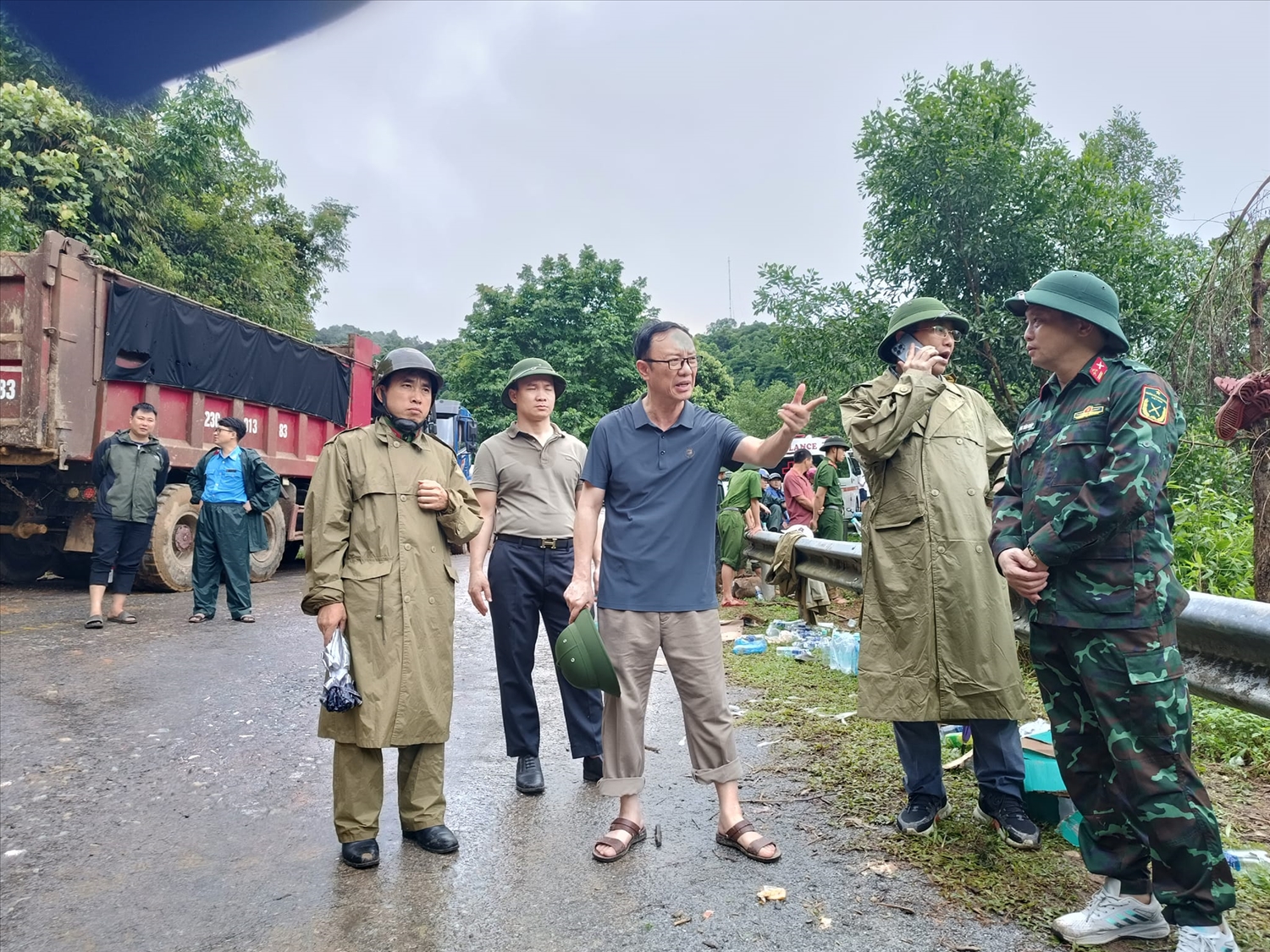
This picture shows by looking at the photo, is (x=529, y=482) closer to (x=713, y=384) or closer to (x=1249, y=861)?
(x=1249, y=861)

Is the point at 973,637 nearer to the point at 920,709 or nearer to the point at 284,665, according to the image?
the point at 920,709

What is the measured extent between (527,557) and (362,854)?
5.17ft

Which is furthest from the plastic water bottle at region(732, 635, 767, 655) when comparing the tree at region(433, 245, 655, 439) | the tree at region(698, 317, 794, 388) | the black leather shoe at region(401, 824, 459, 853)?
the tree at region(698, 317, 794, 388)

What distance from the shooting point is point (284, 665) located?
6.54m

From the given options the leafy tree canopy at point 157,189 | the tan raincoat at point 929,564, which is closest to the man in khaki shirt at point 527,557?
the tan raincoat at point 929,564

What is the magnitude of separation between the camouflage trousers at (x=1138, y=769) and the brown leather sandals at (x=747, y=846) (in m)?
1.01

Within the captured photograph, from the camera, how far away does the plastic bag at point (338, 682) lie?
3.31m

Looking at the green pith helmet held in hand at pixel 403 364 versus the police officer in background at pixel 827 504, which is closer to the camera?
the green pith helmet held in hand at pixel 403 364

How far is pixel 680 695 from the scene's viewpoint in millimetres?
3400

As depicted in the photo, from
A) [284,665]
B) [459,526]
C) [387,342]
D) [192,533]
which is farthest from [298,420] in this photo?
[387,342]

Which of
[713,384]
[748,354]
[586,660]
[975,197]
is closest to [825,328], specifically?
[975,197]

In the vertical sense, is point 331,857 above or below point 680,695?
below

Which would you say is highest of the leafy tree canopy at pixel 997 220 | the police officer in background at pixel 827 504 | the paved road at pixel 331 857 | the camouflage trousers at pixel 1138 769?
the leafy tree canopy at pixel 997 220

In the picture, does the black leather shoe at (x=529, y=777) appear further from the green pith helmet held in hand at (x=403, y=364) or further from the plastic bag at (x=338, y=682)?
the green pith helmet held in hand at (x=403, y=364)
